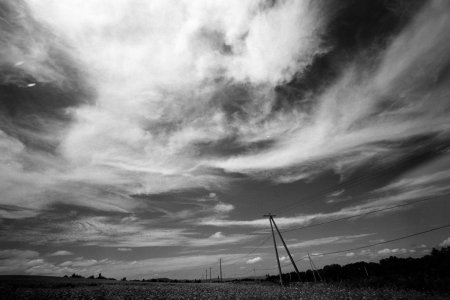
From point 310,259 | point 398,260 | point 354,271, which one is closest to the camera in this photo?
point 310,259

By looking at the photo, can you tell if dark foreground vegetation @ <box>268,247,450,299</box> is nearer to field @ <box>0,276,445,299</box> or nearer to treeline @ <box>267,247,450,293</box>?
treeline @ <box>267,247,450,293</box>

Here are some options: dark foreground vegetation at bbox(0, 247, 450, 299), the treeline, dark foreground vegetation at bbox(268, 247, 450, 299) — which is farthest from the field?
the treeline

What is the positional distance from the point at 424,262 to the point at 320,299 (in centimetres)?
7509

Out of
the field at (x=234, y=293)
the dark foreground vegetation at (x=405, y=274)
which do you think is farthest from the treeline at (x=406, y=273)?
the field at (x=234, y=293)

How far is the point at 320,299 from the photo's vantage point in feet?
57.6

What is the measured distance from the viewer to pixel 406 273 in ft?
204

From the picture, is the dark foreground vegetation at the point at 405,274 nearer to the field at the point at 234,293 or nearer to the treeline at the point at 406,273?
the treeline at the point at 406,273

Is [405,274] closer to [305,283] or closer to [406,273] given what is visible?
[406,273]

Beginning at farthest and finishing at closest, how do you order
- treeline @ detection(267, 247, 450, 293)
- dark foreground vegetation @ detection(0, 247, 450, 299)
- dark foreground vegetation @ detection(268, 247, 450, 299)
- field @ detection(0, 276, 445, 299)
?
treeline @ detection(267, 247, 450, 293) → dark foreground vegetation @ detection(268, 247, 450, 299) → dark foreground vegetation @ detection(0, 247, 450, 299) → field @ detection(0, 276, 445, 299)

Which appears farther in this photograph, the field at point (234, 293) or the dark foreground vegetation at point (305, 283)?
the dark foreground vegetation at point (305, 283)

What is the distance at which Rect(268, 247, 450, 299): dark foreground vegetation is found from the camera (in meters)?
35.3

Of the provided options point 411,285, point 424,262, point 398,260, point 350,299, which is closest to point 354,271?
point 398,260

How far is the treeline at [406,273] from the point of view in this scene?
3612 centimetres

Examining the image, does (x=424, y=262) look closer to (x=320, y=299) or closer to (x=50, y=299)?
(x=320, y=299)
